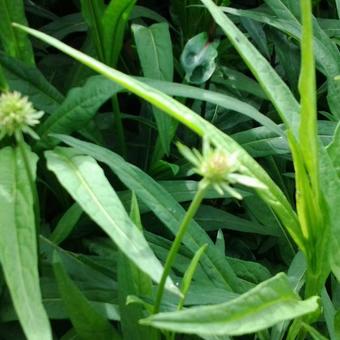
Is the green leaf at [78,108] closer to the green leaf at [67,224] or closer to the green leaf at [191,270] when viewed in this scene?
the green leaf at [67,224]

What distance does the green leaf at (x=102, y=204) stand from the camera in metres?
0.72

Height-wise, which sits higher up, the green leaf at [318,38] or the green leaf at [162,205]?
the green leaf at [318,38]

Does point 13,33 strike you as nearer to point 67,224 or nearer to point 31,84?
point 31,84

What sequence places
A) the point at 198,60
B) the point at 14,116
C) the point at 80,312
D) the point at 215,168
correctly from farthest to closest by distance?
the point at 198,60 < the point at 80,312 < the point at 14,116 < the point at 215,168

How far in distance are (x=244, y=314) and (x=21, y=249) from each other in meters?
0.24

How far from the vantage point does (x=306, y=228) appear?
0.85m

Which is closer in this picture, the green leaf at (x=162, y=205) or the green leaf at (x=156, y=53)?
the green leaf at (x=162, y=205)

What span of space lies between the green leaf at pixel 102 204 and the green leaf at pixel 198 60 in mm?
360

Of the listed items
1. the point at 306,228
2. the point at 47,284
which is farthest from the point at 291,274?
the point at 47,284

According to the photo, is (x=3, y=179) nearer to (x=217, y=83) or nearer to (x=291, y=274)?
(x=291, y=274)

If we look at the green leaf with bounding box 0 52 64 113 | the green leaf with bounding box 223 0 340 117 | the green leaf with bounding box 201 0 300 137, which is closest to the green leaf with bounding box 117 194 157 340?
the green leaf with bounding box 201 0 300 137

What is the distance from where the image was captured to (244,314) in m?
0.67

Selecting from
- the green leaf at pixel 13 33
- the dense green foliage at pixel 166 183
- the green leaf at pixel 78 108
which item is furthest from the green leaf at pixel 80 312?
the green leaf at pixel 13 33

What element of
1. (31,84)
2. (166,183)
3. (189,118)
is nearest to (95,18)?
(31,84)
